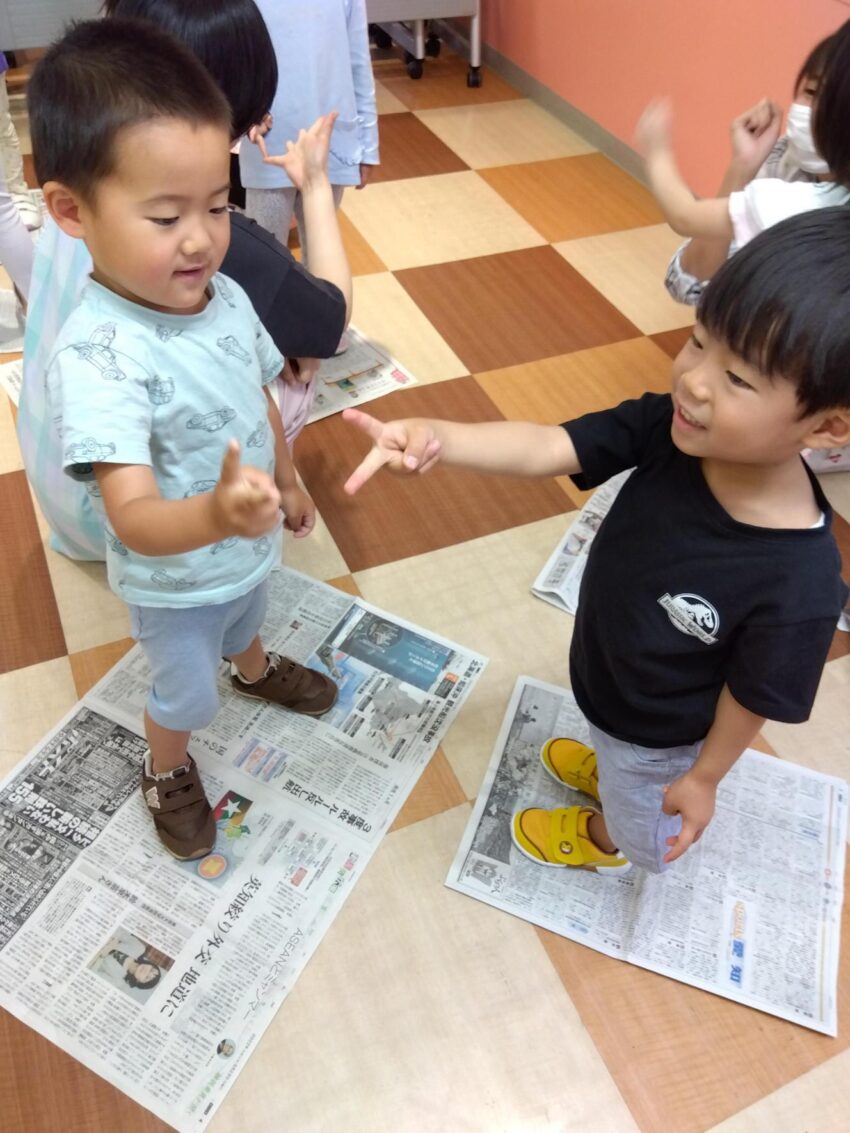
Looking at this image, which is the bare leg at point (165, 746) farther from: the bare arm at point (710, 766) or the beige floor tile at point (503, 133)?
the beige floor tile at point (503, 133)

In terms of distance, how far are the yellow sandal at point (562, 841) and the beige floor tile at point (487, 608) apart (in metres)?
0.13

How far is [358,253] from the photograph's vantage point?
228 centimetres

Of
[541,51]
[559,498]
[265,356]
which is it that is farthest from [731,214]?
[541,51]

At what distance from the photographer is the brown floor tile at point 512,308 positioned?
6.66 feet

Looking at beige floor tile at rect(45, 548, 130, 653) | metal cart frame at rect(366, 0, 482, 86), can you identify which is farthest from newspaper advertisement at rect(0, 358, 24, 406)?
metal cart frame at rect(366, 0, 482, 86)

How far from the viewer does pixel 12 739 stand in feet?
4.11

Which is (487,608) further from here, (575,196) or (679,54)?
(679,54)

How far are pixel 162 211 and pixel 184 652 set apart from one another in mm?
472

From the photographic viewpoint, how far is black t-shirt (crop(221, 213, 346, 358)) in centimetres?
111

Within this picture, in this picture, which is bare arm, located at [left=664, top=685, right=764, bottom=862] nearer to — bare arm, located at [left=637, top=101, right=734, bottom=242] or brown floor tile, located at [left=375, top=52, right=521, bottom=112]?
bare arm, located at [left=637, top=101, right=734, bottom=242]

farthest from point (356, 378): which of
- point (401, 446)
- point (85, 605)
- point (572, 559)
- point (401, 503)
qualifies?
point (401, 446)

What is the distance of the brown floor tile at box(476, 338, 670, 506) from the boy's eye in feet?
3.76

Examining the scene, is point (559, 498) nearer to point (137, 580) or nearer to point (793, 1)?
point (137, 580)

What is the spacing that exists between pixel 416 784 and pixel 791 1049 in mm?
590
